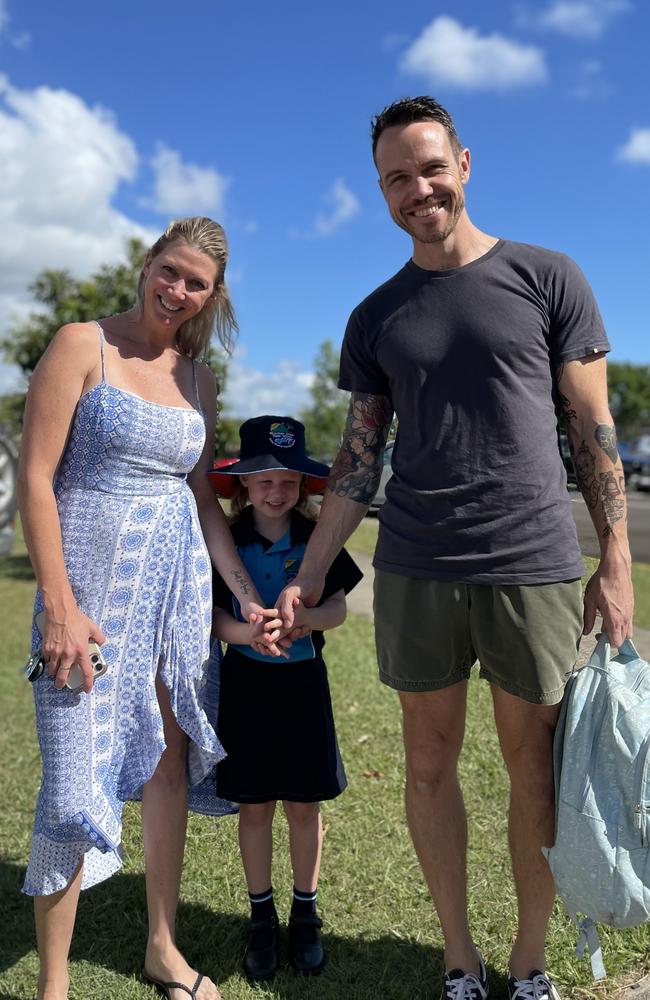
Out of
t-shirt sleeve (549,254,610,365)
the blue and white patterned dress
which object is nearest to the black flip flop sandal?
Answer: the blue and white patterned dress

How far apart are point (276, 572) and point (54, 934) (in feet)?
3.81

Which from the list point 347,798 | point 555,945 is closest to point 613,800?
point 555,945

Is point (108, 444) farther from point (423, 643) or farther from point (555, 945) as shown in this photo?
point (555, 945)

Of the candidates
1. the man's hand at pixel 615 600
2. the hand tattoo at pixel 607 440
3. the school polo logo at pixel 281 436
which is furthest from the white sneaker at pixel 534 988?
the school polo logo at pixel 281 436

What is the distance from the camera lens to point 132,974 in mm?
2676

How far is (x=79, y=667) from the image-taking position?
2.23 meters

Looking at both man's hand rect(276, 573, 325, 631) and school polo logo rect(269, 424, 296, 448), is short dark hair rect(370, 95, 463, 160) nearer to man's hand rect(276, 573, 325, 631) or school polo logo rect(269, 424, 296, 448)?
school polo logo rect(269, 424, 296, 448)

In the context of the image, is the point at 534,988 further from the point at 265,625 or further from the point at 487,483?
the point at 487,483

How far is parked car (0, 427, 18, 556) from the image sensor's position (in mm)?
9334

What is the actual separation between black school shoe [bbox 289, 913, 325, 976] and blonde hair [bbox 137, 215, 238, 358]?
1817mm

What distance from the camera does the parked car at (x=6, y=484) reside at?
9.33 metres

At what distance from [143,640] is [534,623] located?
105 cm

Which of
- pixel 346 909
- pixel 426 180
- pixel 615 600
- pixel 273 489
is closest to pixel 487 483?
pixel 615 600

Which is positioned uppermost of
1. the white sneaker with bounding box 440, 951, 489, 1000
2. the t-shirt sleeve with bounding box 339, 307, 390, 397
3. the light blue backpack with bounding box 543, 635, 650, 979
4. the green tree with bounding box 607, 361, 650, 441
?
the green tree with bounding box 607, 361, 650, 441
